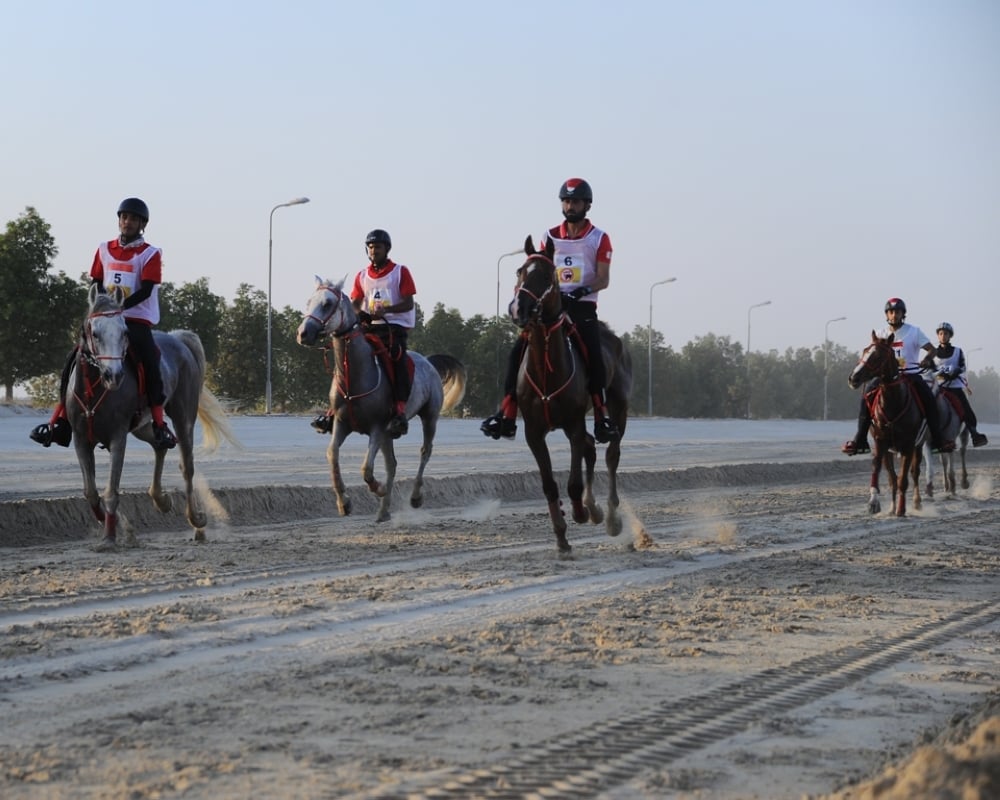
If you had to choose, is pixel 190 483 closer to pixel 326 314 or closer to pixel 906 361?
pixel 326 314

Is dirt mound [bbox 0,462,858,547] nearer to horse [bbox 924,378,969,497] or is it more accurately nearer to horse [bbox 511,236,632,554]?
horse [bbox 511,236,632,554]

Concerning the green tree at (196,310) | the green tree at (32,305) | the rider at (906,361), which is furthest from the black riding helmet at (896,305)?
the green tree at (196,310)

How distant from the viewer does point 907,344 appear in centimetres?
1933

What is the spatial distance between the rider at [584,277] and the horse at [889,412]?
6617mm

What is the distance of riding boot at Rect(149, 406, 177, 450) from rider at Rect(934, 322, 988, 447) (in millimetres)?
14131

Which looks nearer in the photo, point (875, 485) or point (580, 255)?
point (580, 255)

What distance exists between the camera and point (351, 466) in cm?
2709

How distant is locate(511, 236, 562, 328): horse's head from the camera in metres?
11.9

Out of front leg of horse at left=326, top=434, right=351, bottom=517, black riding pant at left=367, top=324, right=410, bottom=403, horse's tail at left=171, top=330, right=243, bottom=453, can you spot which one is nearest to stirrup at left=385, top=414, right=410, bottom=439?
black riding pant at left=367, top=324, right=410, bottom=403

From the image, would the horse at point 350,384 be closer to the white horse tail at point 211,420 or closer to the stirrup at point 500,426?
the white horse tail at point 211,420

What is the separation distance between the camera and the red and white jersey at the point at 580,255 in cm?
1329

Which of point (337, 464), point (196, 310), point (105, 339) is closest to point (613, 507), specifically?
point (337, 464)

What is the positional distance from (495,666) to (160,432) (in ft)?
25.1

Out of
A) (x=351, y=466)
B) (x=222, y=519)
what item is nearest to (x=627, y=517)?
(x=222, y=519)
